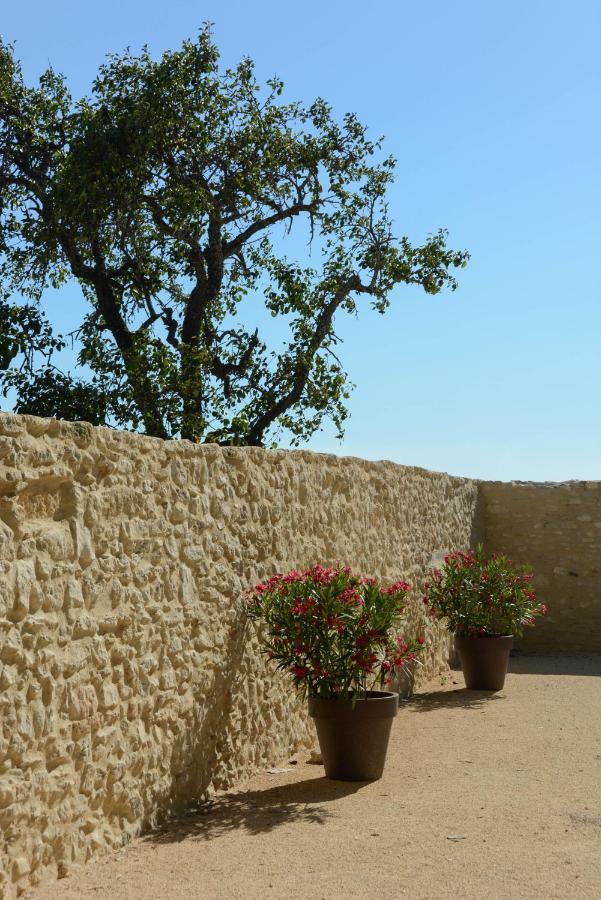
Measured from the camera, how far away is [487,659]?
975 cm

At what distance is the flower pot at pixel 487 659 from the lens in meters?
9.75

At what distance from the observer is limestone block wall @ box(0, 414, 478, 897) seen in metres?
4.33

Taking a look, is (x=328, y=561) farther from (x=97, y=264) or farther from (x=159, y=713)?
(x=97, y=264)

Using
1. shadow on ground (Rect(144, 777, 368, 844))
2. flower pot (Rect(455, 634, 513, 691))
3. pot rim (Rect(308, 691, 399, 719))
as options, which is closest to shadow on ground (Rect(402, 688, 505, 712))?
flower pot (Rect(455, 634, 513, 691))

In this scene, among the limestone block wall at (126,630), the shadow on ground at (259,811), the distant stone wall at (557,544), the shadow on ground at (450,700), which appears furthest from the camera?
the distant stone wall at (557,544)

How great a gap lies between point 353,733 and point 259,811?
0.84 m

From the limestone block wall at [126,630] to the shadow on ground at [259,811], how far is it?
0.13 m

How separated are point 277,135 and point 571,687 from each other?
9.02 metres

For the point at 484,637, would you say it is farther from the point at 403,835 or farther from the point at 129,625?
the point at 129,625

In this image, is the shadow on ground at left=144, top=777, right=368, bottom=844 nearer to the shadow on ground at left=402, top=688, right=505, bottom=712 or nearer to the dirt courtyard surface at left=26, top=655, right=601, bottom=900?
the dirt courtyard surface at left=26, top=655, right=601, bottom=900

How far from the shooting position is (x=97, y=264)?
14.6 meters

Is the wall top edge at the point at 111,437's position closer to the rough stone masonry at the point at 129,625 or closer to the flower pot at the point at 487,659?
the rough stone masonry at the point at 129,625

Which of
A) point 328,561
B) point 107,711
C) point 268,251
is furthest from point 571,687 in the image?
point 268,251

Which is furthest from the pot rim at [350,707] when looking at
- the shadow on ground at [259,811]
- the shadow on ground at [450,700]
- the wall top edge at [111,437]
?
the shadow on ground at [450,700]
